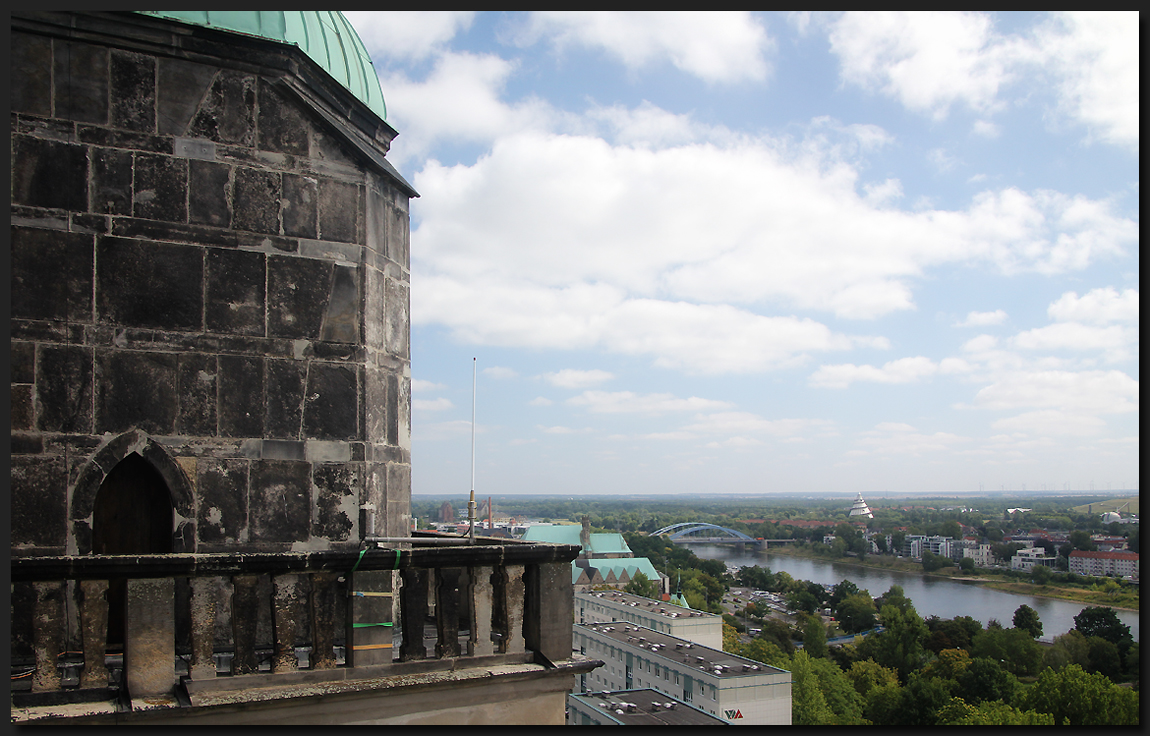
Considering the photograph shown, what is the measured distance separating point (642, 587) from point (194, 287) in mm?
129258

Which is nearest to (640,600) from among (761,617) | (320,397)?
(761,617)

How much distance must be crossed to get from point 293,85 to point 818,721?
68.6 meters

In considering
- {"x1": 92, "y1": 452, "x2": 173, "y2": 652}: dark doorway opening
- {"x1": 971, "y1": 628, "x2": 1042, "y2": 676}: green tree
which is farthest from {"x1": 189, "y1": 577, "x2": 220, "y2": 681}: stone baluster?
{"x1": 971, "y1": 628, "x2": 1042, "y2": 676}: green tree

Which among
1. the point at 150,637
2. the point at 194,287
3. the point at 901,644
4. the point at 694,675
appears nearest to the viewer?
the point at 150,637

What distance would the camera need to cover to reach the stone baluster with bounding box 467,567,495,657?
525 centimetres

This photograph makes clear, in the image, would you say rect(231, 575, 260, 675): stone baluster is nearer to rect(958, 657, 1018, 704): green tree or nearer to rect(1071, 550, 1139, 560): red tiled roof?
rect(958, 657, 1018, 704): green tree

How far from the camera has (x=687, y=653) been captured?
69.4 meters

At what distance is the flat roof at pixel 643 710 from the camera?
48188 millimetres

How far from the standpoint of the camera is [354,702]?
16.0 ft

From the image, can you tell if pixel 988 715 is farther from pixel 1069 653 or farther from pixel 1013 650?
pixel 1069 653

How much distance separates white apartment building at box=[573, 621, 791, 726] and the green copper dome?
46.4m

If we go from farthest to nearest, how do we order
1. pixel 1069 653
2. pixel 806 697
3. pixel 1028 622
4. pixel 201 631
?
pixel 1028 622 < pixel 1069 653 < pixel 806 697 < pixel 201 631

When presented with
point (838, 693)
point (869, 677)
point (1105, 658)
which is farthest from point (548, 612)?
point (1105, 658)

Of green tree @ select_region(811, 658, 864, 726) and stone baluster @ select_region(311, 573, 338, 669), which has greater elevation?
stone baluster @ select_region(311, 573, 338, 669)
